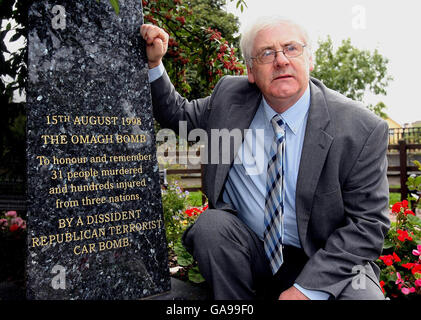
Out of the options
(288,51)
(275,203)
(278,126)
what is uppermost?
(288,51)

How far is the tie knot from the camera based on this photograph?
7.32ft

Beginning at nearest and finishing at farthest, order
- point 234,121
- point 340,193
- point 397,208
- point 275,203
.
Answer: point 340,193 → point 275,203 → point 234,121 → point 397,208

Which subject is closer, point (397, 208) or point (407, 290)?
point (407, 290)

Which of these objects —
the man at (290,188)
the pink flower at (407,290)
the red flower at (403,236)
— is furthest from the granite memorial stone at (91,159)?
the red flower at (403,236)

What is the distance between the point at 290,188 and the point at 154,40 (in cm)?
127

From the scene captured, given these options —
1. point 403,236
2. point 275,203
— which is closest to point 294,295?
point 275,203

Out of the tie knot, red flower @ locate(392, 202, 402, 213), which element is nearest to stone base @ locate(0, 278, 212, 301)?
the tie knot

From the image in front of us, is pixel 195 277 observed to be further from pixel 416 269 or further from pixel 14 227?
pixel 14 227

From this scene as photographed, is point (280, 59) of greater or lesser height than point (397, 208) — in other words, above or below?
above

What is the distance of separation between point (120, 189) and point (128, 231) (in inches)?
10.2

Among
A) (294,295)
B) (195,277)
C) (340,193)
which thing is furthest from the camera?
(195,277)

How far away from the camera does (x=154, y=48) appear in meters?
2.42

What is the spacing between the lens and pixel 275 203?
2.15 meters
